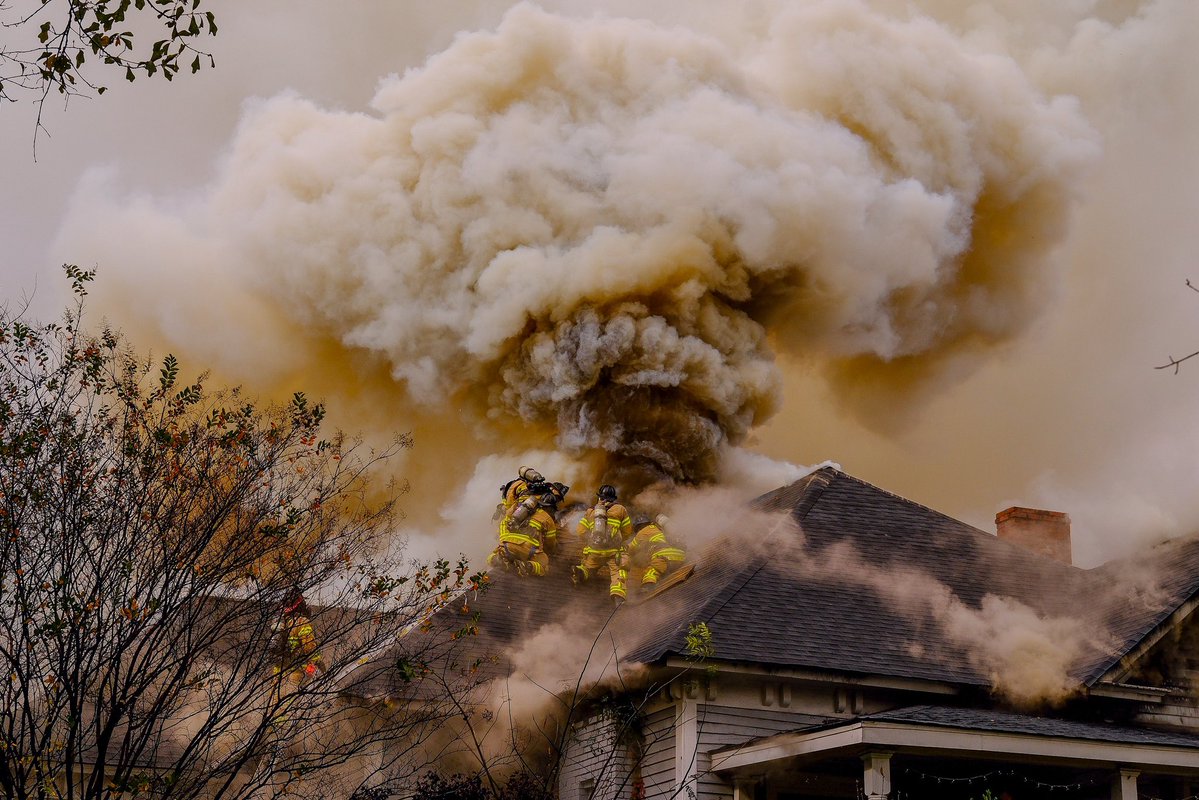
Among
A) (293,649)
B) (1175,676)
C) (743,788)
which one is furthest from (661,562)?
(293,649)

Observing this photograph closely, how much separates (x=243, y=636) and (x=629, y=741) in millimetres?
4509

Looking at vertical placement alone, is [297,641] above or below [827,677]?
below

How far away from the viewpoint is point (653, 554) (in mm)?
18375

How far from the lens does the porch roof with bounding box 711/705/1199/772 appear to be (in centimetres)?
1136

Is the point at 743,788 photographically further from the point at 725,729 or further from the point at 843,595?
the point at 843,595

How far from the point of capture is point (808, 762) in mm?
12461

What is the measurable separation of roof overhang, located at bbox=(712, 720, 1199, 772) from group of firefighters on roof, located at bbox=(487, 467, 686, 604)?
620 centimetres

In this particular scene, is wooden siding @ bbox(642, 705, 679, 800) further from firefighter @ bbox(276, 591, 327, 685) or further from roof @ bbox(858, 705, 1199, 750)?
firefighter @ bbox(276, 591, 327, 685)

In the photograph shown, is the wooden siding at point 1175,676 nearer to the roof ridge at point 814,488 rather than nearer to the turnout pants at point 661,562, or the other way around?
the roof ridge at point 814,488

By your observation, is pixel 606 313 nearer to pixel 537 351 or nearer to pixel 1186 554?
pixel 537 351

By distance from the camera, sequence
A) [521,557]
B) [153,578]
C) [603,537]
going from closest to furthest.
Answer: [153,578]
[521,557]
[603,537]

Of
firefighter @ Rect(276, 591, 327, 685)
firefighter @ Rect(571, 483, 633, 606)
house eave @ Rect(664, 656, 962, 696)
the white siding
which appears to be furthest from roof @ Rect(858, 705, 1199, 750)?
firefighter @ Rect(571, 483, 633, 606)

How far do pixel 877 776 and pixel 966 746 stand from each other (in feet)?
2.95

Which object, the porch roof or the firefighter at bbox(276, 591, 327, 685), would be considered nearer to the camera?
the firefighter at bbox(276, 591, 327, 685)
